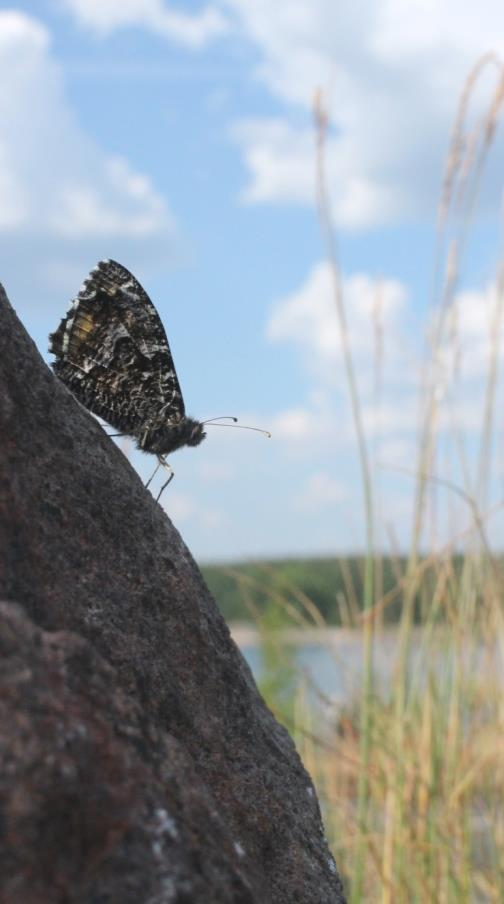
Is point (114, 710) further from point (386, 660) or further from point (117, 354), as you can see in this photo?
point (386, 660)

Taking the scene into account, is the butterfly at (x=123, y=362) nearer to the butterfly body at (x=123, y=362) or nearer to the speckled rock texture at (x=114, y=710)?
the butterfly body at (x=123, y=362)

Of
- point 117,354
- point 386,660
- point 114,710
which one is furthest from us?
point 386,660

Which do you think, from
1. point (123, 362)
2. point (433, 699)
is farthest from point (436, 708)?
point (123, 362)

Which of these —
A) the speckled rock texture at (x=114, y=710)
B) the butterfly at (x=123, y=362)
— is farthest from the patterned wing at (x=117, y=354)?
the speckled rock texture at (x=114, y=710)

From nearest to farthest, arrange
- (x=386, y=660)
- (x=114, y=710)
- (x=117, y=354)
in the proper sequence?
(x=114, y=710) < (x=117, y=354) < (x=386, y=660)

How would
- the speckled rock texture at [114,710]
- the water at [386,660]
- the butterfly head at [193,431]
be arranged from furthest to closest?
1. the water at [386,660]
2. the butterfly head at [193,431]
3. the speckled rock texture at [114,710]

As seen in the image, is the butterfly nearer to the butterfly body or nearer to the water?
the butterfly body

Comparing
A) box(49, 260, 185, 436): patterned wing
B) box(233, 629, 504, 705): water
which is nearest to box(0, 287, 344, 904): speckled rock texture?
box(49, 260, 185, 436): patterned wing

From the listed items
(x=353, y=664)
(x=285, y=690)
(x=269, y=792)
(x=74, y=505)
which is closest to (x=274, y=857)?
(x=269, y=792)

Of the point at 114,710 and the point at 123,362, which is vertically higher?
the point at 123,362
